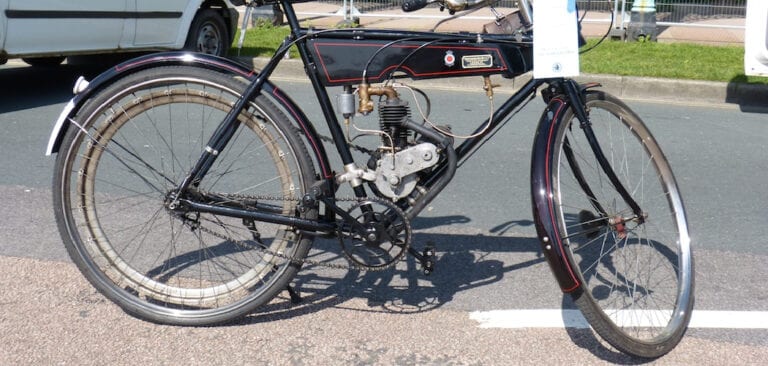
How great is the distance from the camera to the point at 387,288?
13.8 feet

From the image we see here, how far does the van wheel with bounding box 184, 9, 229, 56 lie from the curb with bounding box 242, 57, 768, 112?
3073 millimetres

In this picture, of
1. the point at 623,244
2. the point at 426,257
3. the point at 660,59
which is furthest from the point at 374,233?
the point at 660,59

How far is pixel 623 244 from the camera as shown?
4430 mm

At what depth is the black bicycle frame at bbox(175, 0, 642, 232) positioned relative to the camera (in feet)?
11.9

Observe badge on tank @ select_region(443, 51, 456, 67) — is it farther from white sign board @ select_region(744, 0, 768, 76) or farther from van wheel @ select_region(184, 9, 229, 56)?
van wheel @ select_region(184, 9, 229, 56)

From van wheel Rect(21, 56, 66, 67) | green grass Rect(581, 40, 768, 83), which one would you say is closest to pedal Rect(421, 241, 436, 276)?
green grass Rect(581, 40, 768, 83)

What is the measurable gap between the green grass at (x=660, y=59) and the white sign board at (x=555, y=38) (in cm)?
556

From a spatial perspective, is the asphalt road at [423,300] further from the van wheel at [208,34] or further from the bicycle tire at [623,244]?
the van wheel at [208,34]

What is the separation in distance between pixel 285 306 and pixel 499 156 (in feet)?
10.2

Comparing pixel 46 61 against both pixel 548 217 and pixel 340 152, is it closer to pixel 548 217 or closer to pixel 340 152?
pixel 340 152

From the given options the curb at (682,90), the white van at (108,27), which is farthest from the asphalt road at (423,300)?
the curb at (682,90)

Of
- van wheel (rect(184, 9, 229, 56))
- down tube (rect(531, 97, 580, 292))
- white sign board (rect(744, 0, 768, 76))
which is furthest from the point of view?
van wheel (rect(184, 9, 229, 56))

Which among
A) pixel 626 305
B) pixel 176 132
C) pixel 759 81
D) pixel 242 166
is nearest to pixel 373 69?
pixel 626 305

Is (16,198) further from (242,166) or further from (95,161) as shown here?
(95,161)
